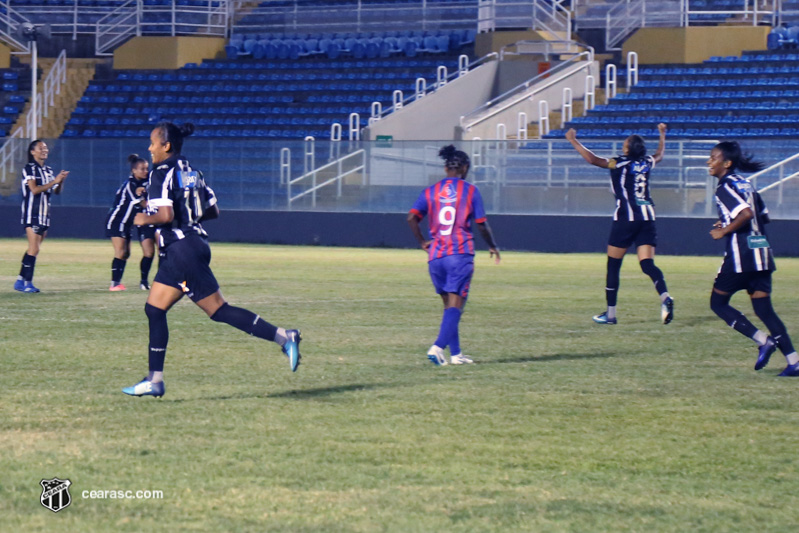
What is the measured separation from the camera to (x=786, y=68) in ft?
104

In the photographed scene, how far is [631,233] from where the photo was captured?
13414 millimetres

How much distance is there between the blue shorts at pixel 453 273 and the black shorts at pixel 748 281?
1.94m

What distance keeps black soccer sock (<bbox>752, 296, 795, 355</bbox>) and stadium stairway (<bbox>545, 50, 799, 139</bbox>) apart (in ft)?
65.6

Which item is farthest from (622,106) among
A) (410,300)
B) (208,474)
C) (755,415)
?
(208,474)

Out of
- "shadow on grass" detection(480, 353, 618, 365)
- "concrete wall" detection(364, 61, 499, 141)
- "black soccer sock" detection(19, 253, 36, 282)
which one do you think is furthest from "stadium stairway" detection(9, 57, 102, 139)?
"shadow on grass" detection(480, 353, 618, 365)

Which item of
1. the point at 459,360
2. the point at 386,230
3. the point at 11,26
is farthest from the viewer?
the point at 11,26

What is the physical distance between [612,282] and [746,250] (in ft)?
12.4

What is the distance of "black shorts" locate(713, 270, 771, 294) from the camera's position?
9.51 metres

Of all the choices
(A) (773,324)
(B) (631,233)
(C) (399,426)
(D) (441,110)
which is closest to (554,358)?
(A) (773,324)

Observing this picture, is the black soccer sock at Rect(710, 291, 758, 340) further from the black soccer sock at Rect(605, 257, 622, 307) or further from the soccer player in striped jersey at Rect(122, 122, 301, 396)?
the soccer player in striped jersey at Rect(122, 122, 301, 396)

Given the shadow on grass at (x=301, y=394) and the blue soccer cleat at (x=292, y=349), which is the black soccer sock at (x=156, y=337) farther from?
the blue soccer cleat at (x=292, y=349)

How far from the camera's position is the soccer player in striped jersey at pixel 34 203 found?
52.7 feet

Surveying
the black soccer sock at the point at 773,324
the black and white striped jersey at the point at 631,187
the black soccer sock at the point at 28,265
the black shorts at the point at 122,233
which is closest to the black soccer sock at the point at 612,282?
the black and white striped jersey at the point at 631,187

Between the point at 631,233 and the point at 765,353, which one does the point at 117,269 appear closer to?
the point at 631,233
